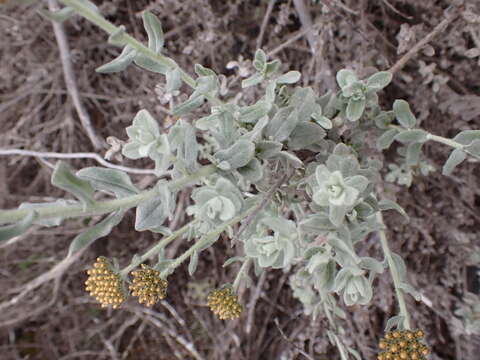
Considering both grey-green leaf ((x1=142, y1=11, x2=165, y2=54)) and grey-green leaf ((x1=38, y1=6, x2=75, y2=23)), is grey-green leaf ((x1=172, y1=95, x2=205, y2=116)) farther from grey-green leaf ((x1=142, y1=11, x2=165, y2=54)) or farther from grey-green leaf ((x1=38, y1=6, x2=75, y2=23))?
grey-green leaf ((x1=38, y1=6, x2=75, y2=23))

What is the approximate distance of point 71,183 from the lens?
94cm

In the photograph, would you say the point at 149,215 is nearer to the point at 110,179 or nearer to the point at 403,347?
the point at 110,179

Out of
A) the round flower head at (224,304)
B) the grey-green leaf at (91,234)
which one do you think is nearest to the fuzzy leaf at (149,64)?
the grey-green leaf at (91,234)

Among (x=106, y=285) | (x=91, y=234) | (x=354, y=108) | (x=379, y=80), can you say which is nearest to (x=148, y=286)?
(x=106, y=285)

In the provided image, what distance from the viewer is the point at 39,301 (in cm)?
294

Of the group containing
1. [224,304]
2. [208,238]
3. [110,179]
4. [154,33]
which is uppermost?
[154,33]

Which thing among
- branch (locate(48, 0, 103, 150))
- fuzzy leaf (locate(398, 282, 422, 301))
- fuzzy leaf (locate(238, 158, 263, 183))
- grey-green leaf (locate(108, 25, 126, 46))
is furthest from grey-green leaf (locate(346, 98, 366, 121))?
branch (locate(48, 0, 103, 150))

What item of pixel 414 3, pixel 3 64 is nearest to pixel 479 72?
pixel 414 3

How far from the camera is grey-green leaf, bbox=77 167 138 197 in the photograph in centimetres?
111

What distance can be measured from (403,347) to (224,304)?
1.76 ft

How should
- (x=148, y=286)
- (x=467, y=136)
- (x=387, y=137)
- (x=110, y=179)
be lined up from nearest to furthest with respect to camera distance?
(x=110, y=179)
(x=148, y=286)
(x=467, y=136)
(x=387, y=137)

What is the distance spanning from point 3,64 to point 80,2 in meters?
2.13

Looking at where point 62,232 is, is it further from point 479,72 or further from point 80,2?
point 479,72

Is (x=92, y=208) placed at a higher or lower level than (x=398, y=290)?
higher
